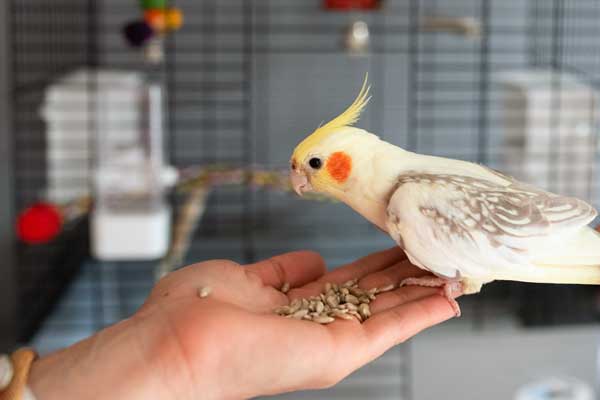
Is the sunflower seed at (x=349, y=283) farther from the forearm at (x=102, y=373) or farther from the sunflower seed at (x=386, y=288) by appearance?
the forearm at (x=102, y=373)

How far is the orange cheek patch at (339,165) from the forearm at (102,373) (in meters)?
0.26

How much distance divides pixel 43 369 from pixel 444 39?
2409 millimetres

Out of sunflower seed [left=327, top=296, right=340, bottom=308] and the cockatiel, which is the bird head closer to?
the cockatiel

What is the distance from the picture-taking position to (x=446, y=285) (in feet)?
2.95

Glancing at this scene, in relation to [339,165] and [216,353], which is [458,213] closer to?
[339,165]

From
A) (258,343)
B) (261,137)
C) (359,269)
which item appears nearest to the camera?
(258,343)

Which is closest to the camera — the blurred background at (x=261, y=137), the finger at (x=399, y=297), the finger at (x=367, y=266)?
the finger at (x=399, y=297)

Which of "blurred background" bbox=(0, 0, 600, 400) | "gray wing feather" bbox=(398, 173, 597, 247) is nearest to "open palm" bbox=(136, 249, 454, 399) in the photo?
→ "gray wing feather" bbox=(398, 173, 597, 247)

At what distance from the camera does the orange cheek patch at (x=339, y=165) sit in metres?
0.88

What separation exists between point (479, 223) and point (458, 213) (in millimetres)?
23

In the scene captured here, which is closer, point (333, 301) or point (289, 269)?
point (333, 301)

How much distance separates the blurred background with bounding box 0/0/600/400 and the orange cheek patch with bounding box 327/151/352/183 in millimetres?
893

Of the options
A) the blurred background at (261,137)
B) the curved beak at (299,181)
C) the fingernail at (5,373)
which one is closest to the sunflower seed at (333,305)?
the curved beak at (299,181)

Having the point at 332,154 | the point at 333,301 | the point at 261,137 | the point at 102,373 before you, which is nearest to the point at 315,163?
the point at 332,154
